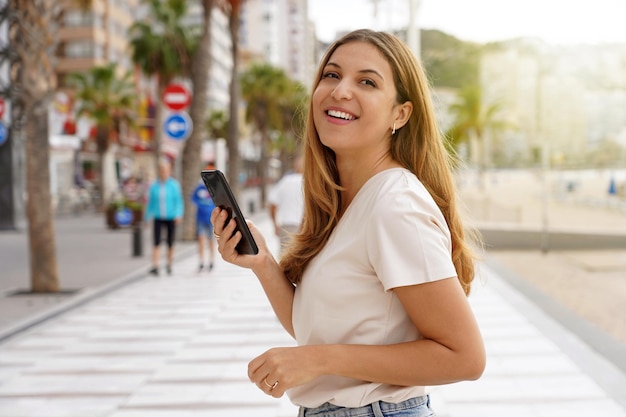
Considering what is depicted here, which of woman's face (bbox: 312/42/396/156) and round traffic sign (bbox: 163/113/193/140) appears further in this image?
round traffic sign (bbox: 163/113/193/140)

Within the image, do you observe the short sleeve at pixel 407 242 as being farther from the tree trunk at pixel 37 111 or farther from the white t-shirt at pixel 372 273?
the tree trunk at pixel 37 111

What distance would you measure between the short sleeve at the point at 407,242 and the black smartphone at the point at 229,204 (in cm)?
42

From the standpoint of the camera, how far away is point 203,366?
689 centimetres

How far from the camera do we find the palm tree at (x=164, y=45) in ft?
109

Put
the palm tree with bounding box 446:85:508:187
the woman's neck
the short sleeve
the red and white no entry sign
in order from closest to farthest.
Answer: the short sleeve < the woman's neck < the red and white no entry sign < the palm tree with bounding box 446:85:508:187

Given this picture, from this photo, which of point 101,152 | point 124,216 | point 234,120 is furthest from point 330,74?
point 101,152

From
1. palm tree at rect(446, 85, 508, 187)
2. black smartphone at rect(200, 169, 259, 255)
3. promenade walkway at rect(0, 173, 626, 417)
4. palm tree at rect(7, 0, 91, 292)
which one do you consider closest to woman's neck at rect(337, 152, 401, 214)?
black smartphone at rect(200, 169, 259, 255)

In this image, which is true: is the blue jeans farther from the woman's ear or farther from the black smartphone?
the woman's ear

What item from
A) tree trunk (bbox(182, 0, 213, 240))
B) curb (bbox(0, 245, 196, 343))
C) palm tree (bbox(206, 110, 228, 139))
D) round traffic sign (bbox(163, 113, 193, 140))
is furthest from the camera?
palm tree (bbox(206, 110, 228, 139))

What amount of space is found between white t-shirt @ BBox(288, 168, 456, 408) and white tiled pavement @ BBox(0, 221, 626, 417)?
12.5 ft

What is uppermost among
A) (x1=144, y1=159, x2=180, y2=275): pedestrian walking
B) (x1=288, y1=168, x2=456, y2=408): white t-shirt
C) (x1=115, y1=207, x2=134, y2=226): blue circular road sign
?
(x1=288, y1=168, x2=456, y2=408): white t-shirt

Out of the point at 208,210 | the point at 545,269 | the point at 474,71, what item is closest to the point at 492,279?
the point at 545,269

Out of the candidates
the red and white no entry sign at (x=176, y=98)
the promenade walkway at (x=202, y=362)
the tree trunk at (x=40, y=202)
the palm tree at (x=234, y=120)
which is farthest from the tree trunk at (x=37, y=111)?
the palm tree at (x=234, y=120)

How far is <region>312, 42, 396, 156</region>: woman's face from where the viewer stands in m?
1.74
